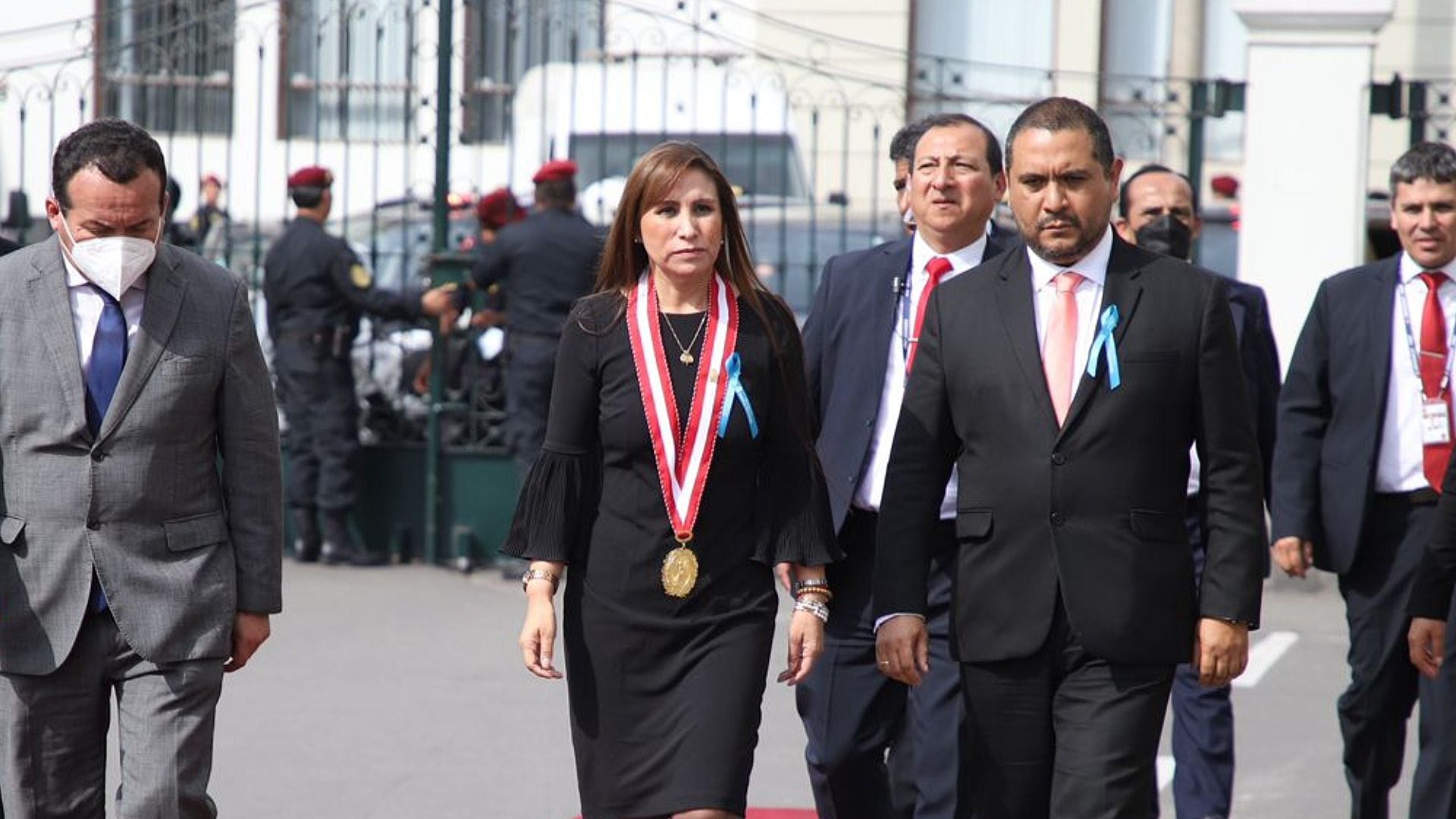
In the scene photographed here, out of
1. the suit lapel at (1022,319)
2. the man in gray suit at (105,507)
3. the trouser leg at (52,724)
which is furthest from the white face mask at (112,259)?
the suit lapel at (1022,319)

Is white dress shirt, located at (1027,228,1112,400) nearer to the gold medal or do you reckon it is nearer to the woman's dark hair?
the woman's dark hair

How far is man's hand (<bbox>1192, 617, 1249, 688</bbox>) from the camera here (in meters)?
4.62

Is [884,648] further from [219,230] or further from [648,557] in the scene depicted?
[219,230]

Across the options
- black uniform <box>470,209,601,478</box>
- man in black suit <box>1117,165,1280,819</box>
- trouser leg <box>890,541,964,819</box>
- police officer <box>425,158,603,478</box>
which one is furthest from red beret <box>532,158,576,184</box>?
trouser leg <box>890,541,964,819</box>

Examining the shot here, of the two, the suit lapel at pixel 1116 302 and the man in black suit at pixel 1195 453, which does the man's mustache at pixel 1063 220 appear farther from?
the man in black suit at pixel 1195 453

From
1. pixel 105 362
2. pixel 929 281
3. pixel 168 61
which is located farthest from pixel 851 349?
pixel 168 61

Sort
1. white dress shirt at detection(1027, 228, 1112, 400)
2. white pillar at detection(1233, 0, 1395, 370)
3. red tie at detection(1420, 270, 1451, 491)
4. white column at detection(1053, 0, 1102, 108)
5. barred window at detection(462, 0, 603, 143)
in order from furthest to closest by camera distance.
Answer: white column at detection(1053, 0, 1102, 108) → barred window at detection(462, 0, 603, 143) → white pillar at detection(1233, 0, 1395, 370) → red tie at detection(1420, 270, 1451, 491) → white dress shirt at detection(1027, 228, 1112, 400)

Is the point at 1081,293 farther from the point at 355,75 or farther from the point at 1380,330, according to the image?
the point at 355,75

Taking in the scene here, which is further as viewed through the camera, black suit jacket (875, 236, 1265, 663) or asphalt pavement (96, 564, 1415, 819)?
asphalt pavement (96, 564, 1415, 819)

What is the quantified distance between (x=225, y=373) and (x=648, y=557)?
1.01 metres

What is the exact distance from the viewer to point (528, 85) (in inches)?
740

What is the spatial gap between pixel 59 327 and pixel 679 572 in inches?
55.5

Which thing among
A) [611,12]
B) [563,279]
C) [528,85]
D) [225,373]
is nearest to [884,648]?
[225,373]

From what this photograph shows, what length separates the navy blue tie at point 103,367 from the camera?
4875mm
